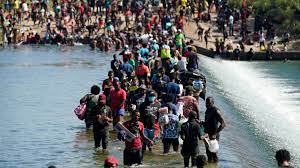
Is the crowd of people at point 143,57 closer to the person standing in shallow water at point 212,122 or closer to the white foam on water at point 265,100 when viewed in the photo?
the person standing in shallow water at point 212,122

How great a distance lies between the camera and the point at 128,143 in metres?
→ 20.1

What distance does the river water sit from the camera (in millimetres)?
23266

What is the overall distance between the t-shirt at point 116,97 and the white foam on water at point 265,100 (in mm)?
4758

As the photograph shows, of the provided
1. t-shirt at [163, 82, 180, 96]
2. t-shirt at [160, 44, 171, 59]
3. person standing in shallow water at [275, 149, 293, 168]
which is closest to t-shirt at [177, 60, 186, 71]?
t-shirt at [160, 44, 171, 59]

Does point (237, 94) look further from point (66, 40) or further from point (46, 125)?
point (66, 40)

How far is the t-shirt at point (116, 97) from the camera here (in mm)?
25000

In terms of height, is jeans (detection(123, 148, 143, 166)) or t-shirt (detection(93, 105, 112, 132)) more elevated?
t-shirt (detection(93, 105, 112, 132))

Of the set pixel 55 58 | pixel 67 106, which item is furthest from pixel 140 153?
pixel 55 58

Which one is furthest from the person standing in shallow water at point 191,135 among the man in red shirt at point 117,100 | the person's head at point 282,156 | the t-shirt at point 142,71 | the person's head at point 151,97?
the t-shirt at point 142,71

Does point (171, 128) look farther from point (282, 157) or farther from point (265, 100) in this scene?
point (265, 100)

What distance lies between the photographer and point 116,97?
82.3 ft

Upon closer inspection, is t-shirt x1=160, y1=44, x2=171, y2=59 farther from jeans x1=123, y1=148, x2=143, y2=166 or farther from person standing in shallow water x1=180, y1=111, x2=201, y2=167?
jeans x1=123, y1=148, x2=143, y2=166

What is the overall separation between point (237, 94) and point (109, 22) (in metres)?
28.5

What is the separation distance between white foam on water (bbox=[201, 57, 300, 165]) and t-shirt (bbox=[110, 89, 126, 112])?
476 centimetres
